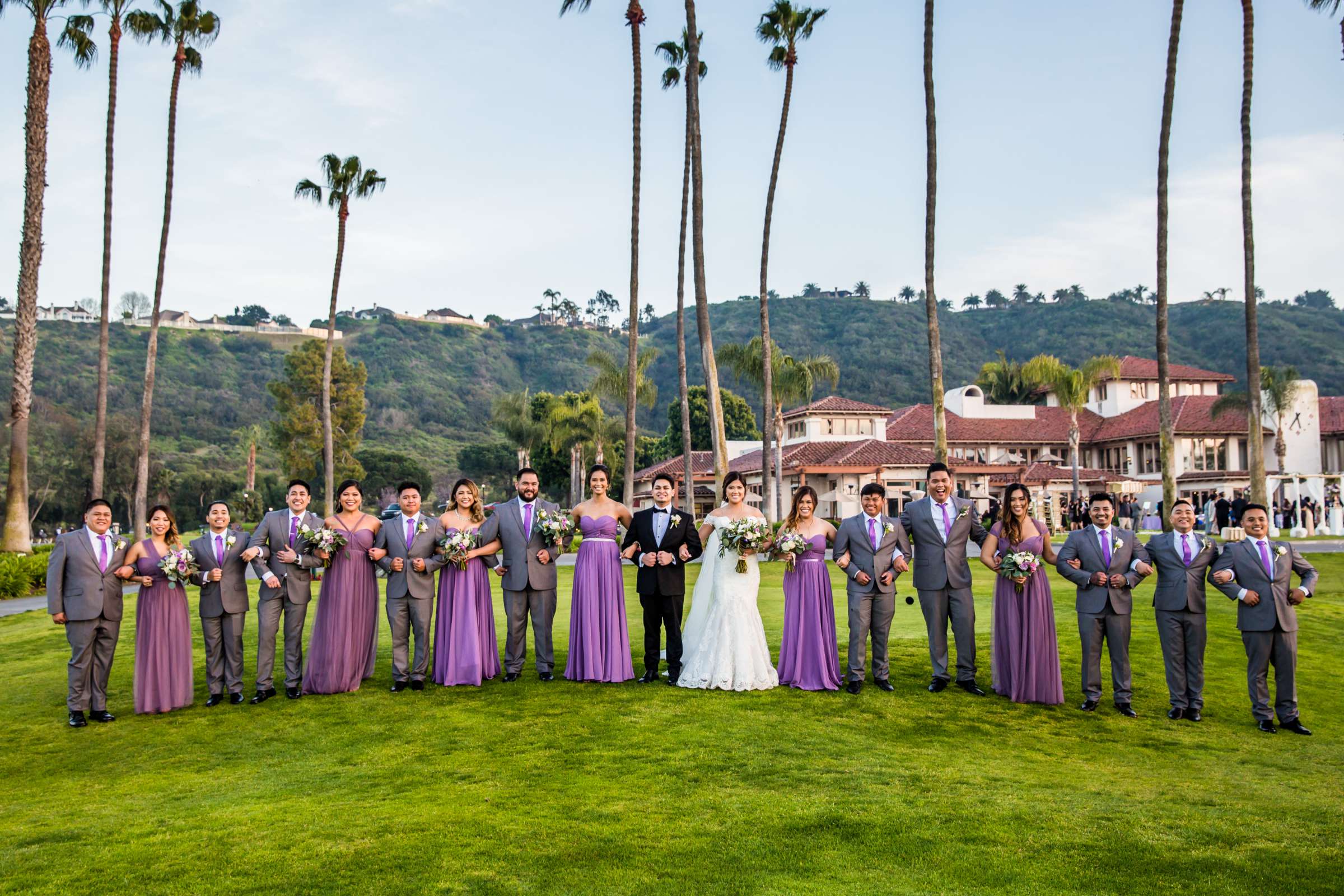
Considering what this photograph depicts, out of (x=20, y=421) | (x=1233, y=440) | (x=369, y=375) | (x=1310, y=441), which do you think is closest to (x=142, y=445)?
(x=20, y=421)

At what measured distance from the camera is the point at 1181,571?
8.98 metres

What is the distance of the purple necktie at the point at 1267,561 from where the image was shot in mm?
8695

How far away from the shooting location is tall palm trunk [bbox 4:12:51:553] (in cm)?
2302

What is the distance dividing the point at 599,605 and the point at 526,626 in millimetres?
825

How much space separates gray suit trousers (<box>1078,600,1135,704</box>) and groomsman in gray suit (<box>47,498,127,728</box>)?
344 inches

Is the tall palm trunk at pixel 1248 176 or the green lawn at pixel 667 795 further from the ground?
the tall palm trunk at pixel 1248 176

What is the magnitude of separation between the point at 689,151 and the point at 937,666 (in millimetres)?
19427

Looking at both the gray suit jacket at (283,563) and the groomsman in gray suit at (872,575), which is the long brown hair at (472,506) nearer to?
the gray suit jacket at (283,563)

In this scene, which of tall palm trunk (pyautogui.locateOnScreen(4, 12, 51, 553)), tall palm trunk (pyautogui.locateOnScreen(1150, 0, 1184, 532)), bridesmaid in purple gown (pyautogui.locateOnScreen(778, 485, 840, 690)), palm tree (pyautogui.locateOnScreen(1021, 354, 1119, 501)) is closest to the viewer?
bridesmaid in purple gown (pyautogui.locateOnScreen(778, 485, 840, 690))

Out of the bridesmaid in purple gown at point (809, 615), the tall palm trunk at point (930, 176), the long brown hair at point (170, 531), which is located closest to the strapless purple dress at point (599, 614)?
the bridesmaid in purple gown at point (809, 615)

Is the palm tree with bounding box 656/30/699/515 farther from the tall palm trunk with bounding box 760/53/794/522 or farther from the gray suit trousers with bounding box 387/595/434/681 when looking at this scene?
the gray suit trousers with bounding box 387/595/434/681

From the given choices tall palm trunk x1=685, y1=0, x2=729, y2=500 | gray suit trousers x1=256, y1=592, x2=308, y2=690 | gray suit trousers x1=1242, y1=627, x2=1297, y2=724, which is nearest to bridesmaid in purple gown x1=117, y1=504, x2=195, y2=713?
gray suit trousers x1=256, y1=592, x2=308, y2=690

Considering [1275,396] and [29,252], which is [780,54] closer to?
[29,252]

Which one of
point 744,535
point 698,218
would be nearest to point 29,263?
point 698,218
